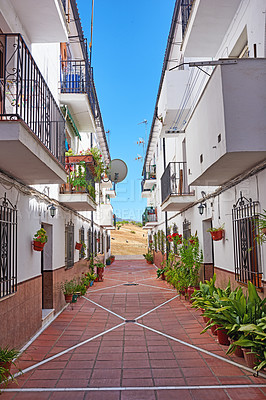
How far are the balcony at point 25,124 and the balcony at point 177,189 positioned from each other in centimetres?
488

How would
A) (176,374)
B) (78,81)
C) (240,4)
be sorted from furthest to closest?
(78,81)
(240,4)
(176,374)

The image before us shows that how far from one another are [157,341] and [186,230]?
6746 mm

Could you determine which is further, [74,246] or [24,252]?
[74,246]

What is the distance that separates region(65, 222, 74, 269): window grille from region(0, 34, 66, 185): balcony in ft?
12.7

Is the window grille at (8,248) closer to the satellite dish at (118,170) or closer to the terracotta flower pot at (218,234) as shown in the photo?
the terracotta flower pot at (218,234)

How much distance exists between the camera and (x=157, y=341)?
695cm

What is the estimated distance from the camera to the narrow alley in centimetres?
467

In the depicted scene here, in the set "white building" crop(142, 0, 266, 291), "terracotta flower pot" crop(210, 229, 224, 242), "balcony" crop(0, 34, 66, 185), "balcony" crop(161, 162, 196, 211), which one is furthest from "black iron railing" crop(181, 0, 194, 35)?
"terracotta flower pot" crop(210, 229, 224, 242)

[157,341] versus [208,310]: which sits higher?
[208,310]

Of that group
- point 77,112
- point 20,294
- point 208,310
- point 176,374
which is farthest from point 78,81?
point 176,374

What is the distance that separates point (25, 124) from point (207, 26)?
482cm

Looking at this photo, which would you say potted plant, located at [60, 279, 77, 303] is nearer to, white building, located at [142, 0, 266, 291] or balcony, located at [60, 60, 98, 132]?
white building, located at [142, 0, 266, 291]

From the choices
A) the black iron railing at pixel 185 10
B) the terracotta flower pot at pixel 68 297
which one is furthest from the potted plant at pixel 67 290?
the black iron railing at pixel 185 10

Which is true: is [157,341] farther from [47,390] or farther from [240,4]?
[240,4]
